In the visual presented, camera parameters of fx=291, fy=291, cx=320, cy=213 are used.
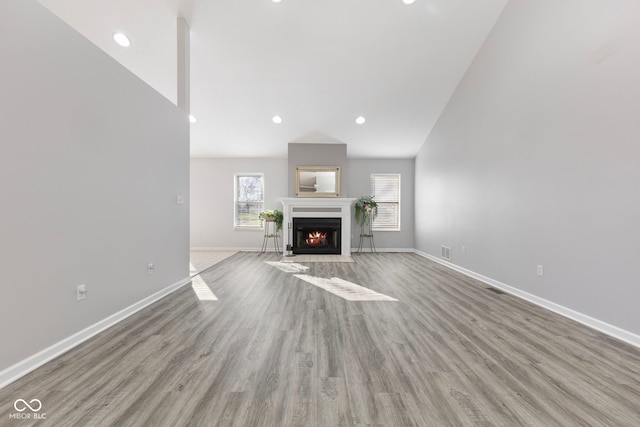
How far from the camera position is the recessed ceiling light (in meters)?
4.12

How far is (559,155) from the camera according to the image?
3.02 metres

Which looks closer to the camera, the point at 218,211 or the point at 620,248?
the point at 620,248

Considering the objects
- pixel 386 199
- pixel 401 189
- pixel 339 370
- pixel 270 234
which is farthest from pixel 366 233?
pixel 339 370

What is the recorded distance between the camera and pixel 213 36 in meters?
4.18

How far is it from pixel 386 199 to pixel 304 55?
14.1 ft

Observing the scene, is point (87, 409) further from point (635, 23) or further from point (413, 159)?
point (413, 159)

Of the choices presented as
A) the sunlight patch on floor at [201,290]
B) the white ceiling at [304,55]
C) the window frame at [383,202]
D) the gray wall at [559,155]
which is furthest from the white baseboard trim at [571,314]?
the sunlight patch on floor at [201,290]

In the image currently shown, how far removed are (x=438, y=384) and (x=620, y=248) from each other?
2064mm

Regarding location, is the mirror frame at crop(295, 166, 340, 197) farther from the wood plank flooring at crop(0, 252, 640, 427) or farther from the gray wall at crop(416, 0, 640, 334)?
the wood plank flooring at crop(0, 252, 640, 427)

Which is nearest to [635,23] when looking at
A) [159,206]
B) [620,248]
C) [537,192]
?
[537,192]

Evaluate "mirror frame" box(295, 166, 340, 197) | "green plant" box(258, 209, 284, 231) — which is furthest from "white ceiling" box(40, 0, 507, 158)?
"green plant" box(258, 209, 284, 231)

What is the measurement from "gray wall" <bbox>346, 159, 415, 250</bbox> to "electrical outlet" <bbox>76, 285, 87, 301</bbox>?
6004mm

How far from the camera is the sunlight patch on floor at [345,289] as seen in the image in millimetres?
3547

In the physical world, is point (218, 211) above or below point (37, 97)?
below
